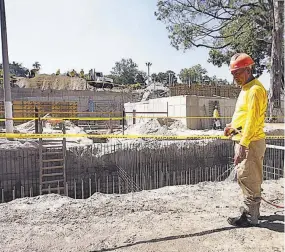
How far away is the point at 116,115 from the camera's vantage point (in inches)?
1125

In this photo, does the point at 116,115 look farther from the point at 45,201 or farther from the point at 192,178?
the point at 45,201

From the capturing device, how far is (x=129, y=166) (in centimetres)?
1012

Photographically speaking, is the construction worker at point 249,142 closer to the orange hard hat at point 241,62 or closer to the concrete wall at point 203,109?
the orange hard hat at point 241,62

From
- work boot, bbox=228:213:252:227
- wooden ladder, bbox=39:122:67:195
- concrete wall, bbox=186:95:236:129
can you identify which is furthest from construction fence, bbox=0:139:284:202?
concrete wall, bbox=186:95:236:129

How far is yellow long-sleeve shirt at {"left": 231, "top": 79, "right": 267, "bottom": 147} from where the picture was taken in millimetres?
2873

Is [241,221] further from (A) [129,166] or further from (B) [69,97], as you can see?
(B) [69,97]

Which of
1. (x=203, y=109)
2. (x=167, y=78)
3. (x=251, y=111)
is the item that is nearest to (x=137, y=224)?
(x=251, y=111)

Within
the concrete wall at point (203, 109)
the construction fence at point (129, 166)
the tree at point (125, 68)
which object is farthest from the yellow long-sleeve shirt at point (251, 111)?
the tree at point (125, 68)

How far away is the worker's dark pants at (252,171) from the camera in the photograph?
3.05 m

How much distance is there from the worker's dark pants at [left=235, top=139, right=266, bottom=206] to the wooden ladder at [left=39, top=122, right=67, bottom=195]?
243 inches

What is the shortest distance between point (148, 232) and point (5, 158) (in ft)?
22.6

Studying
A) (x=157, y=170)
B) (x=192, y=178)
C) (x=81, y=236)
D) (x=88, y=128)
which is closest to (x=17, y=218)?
(x=81, y=236)

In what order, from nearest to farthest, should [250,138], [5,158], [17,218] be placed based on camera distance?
[250,138] → [17,218] → [5,158]

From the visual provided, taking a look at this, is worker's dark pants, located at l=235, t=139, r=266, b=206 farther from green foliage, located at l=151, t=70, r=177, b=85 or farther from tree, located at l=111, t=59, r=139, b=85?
tree, located at l=111, t=59, r=139, b=85
